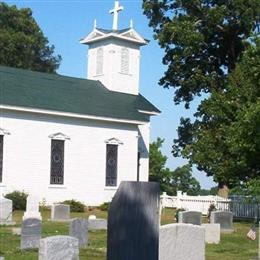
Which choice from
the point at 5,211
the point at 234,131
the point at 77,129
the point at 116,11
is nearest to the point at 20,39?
the point at 116,11

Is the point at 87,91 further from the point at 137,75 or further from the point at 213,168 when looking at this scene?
the point at 213,168

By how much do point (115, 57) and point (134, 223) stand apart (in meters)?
35.5

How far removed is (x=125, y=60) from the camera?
40219 millimetres

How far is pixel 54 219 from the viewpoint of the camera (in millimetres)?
23922

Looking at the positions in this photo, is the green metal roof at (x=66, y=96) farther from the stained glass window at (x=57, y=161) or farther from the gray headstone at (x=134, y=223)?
the gray headstone at (x=134, y=223)

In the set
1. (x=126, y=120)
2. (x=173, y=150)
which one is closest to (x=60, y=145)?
(x=126, y=120)

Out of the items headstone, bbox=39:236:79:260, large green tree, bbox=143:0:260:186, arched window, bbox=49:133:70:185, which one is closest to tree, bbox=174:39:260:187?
large green tree, bbox=143:0:260:186

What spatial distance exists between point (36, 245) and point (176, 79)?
71.0 feet

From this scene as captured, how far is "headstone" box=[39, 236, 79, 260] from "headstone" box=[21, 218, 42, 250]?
489 cm

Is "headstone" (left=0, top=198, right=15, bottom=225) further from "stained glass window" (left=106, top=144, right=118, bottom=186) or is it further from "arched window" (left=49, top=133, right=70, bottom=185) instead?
"stained glass window" (left=106, top=144, right=118, bottom=186)

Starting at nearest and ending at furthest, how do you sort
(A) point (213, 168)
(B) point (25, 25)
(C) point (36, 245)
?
1. (C) point (36, 245)
2. (A) point (213, 168)
3. (B) point (25, 25)

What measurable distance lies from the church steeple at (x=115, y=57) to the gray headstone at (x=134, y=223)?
115 feet

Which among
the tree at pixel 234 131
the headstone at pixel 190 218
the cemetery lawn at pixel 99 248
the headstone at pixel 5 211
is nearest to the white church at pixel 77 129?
the tree at pixel 234 131

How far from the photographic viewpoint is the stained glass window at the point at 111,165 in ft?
115
